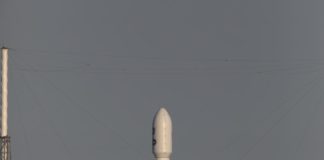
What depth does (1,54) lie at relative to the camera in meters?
146

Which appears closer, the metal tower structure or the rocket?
the rocket

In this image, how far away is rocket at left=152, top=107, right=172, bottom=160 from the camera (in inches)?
3526

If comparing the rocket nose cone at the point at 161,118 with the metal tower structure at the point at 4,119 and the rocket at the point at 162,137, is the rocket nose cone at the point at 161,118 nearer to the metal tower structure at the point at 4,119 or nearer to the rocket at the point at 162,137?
the rocket at the point at 162,137

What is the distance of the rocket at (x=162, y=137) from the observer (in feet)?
294

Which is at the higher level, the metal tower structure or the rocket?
the metal tower structure

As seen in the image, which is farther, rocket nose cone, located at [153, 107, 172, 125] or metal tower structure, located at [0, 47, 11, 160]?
metal tower structure, located at [0, 47, 11, 160]

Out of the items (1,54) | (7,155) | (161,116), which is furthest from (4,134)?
(161,116)

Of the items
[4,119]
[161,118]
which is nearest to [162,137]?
[161,118]

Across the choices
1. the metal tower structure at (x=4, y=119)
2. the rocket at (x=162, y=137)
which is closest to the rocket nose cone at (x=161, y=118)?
the rocket at (x=162, y=137)

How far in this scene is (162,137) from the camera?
9025 centimetres

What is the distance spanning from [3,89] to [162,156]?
54.9 m

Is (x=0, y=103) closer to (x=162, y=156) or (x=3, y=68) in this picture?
(x=3, y=68)

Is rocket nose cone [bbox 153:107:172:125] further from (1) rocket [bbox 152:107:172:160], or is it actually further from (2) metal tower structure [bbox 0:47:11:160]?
(2) metal tower structure [bbox 0:47:11:160]

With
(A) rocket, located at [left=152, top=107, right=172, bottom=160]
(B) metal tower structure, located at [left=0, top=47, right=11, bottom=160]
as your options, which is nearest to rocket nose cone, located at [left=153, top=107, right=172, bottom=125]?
(A) rocket, located at [left=152, top=107, right=172, bottom=160]
